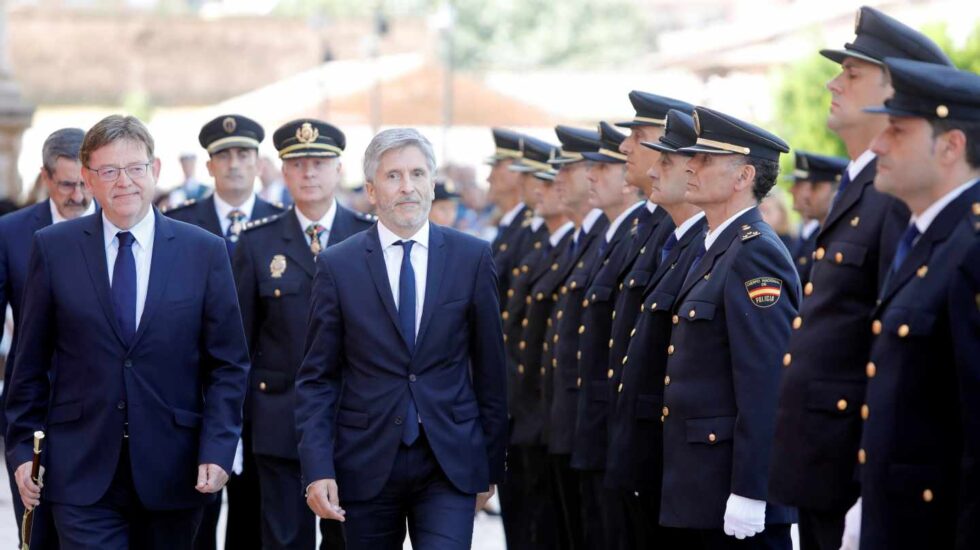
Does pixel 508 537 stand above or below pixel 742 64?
below

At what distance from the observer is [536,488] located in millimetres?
9391

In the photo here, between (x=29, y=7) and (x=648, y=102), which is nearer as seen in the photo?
(x=648, y=102)

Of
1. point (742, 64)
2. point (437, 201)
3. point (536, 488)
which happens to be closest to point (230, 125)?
point (536, 488)

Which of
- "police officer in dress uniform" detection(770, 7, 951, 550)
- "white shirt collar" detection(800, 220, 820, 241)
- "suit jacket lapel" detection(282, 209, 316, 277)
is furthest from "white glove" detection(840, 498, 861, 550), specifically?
"white shirt collar" detection(800, 220, 820, 241)

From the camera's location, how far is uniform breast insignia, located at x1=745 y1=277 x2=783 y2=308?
6.08m

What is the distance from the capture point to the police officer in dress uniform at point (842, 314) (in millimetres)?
5102

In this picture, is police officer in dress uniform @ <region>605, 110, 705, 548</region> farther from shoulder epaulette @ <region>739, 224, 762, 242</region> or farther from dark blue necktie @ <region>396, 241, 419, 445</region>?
dark blue necktie @ <region>396, 241, 419, 445</region>

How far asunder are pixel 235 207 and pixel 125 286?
119 inches

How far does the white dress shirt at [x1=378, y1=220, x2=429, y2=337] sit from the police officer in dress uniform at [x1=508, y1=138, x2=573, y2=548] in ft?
8.62

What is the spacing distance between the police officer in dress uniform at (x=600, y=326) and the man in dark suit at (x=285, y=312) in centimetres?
123

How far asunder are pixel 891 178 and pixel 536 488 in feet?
16.6

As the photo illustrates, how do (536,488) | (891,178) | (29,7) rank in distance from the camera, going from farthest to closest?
(29,7) → (536,488) → (891,178)

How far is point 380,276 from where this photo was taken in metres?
6.49

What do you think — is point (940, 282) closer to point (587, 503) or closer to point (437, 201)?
point (587, 503)
